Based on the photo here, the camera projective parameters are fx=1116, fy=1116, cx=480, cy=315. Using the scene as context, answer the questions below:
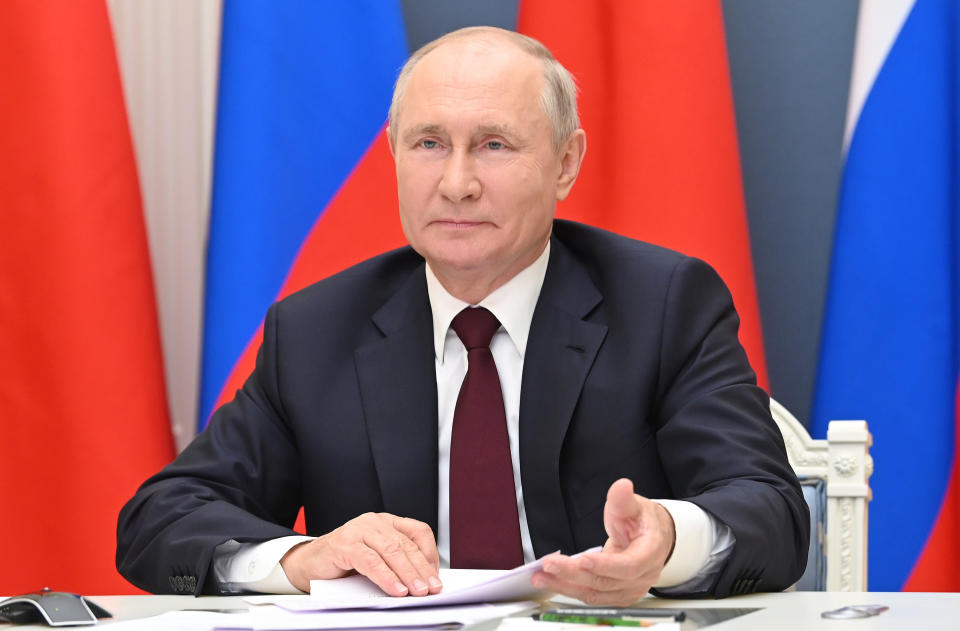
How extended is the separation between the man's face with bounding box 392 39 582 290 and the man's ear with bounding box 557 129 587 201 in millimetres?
110

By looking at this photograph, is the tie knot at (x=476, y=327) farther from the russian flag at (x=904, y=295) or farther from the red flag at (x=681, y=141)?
the russian flag at (x=904, y=295)

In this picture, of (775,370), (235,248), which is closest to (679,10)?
(775,370)

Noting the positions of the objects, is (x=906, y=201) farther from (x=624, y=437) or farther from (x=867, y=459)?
(x=624, y=437)

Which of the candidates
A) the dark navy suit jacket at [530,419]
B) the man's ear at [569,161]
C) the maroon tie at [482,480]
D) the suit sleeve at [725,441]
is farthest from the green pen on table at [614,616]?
the man's ear at [569,161]

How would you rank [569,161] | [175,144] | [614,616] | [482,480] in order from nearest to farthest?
[614,616] → [482,480] → [569,161] → [175,144]

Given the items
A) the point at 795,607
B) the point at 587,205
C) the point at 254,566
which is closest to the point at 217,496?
the point at 254,566

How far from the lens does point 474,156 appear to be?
6.53 feet

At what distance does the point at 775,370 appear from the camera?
3129 mm

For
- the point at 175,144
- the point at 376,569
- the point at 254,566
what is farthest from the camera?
the point at 175,144

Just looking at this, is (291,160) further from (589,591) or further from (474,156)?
(589,591)

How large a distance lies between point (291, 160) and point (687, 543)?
1.84 metres

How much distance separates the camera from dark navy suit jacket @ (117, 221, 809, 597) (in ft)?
5.80

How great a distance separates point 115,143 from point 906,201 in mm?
2053

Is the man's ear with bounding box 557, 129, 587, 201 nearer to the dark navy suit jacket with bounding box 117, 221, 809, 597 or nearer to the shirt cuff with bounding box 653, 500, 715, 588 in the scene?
the dark navy suit jacket with bounding box 117, 221, 809, 597
